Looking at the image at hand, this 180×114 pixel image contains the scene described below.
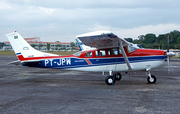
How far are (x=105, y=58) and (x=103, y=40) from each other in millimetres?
1570

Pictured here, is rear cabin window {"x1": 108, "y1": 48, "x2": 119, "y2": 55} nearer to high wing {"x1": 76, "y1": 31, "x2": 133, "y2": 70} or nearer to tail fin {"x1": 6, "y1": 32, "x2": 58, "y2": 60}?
high wing {"x1": 76, "y1": 31, "x2": 133, "y2": 70}

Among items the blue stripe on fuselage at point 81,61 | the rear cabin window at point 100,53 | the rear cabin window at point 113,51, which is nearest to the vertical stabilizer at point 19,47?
the blue stripe on fuselage at point 81,61

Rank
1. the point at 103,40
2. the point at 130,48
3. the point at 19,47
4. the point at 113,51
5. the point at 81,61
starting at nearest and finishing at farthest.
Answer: the point at 103,40
the point at 130,48
the point at 113,51
the point at 81,61
the point at 19,47

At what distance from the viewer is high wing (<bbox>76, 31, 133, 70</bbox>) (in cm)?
844

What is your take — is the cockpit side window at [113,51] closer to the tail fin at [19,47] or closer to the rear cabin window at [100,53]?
the rear cabin window at [100,53]

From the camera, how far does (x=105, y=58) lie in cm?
1090

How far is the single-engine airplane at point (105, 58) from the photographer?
10.3m

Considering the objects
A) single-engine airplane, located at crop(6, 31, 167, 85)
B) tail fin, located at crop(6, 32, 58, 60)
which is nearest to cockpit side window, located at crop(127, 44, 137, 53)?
single-engine airplane, located at crop(6, 31, 167, 85)

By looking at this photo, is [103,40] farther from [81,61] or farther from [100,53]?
[81,61]

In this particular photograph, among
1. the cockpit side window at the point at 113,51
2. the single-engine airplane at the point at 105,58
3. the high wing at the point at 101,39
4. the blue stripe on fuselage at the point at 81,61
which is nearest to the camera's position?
the high wing at the point at 101,39

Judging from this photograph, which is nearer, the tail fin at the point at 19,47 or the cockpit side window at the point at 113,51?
the cockpit side window at the point at 113,51

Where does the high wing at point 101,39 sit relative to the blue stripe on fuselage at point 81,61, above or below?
above

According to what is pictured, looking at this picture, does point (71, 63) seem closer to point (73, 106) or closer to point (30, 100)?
point (30, 100)

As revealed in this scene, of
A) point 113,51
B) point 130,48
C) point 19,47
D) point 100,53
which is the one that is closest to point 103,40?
point 113,51
